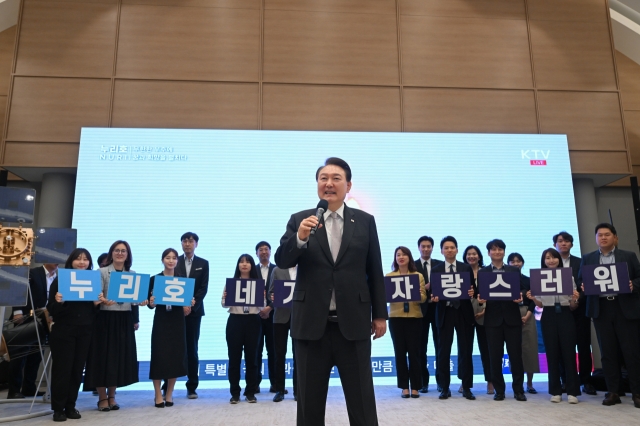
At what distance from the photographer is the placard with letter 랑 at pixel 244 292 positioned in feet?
14.7

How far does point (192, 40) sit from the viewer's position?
6293mm

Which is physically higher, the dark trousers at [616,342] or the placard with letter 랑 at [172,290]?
the placard with letter 랑 at [172,290]

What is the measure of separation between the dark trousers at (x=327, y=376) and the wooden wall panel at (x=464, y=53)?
5072 mm

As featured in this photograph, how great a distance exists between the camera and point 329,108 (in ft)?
20.5

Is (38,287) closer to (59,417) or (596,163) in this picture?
(59,417)

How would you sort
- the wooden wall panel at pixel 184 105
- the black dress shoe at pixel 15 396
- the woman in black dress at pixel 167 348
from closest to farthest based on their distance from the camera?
the woman in black dress at pixel 167 348 < the black dress shoe at pixel 15 396 < the wooden wall panel at pixel 184 105

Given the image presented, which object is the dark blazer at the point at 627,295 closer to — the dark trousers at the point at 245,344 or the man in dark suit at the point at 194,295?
the dark trousers at the point at 245,344

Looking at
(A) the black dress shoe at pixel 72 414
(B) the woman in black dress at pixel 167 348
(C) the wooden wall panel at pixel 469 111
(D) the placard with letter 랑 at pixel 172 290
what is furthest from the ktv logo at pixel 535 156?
(A) the black dress shoe at pixel 72 414

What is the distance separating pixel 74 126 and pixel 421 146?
4.19 metres

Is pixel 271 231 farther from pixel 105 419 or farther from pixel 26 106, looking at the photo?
pixel 26 106

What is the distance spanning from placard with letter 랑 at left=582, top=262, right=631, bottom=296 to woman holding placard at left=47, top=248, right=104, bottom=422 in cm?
395

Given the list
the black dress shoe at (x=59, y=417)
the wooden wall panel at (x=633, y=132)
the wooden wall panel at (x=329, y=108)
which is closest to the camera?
the black dress shoe at (x=59, y=417)

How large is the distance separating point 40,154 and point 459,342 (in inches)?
202

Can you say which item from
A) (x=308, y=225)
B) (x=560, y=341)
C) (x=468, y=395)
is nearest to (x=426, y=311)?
(x=468, y=395)
